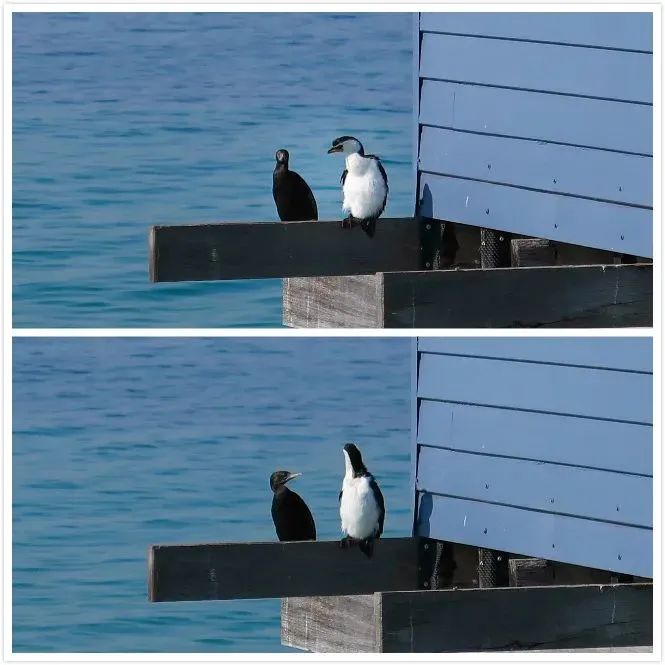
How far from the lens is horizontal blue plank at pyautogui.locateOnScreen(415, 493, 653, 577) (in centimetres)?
720

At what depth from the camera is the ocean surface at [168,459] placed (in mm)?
10195

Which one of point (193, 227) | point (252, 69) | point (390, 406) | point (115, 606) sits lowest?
point (115, 606)

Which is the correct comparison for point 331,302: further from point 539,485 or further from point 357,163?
point 539,485

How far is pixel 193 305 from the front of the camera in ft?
47.0

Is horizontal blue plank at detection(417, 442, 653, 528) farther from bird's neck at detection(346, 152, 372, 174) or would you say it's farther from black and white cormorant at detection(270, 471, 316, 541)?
bird's neck at detection(346, 152, 372, 174)

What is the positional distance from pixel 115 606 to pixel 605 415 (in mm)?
3481

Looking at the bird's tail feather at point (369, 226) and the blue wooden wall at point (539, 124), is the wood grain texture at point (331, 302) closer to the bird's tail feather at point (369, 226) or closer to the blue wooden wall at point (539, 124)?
the bird's tail feather at point (369, 226)

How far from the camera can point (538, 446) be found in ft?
24.6

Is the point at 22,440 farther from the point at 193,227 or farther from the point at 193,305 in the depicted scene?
the point at 193,227

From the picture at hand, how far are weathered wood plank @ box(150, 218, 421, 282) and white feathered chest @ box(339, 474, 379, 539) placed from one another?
920 mm

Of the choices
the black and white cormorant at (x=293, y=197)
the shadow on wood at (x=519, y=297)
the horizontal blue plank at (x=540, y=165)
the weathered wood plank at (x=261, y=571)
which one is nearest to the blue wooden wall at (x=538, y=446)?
the shadow on wood at (x=519, y=297)

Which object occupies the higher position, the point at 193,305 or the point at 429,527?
the point at 193,305

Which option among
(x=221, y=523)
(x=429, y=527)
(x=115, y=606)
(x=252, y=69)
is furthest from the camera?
(x=252, y=69)

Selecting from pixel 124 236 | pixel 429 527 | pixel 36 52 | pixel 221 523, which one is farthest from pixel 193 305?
pixel 429 527
